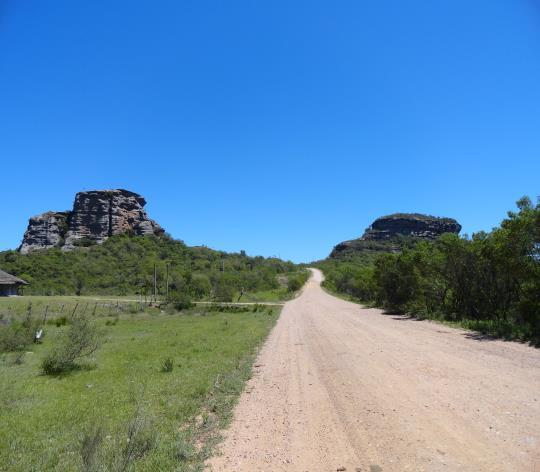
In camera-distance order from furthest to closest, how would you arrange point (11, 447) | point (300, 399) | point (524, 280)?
point (524, 280), point (300, 399), point (11, 447)

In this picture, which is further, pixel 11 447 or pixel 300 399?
pixel 300 399

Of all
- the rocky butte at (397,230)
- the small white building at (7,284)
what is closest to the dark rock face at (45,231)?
the small white building at (7,284)

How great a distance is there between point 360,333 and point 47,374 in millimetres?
13431

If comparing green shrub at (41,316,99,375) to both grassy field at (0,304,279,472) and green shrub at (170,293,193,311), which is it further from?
green shrub at (170,293,193,311)

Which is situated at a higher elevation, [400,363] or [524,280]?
[524,280]

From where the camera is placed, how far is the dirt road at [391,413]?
211 inches

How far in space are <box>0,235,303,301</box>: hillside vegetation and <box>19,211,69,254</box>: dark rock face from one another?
23.8 m

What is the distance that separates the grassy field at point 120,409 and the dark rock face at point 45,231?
120 metres

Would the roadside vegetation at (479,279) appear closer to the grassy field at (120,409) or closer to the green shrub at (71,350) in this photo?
the grassy field at (120,409)

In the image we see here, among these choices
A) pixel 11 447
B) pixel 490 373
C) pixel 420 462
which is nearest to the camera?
pixel 420 462

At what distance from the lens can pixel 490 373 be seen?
10.1 m

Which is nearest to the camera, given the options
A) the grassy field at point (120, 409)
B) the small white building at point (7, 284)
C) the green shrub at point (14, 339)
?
the grassy field at point (120, 409)

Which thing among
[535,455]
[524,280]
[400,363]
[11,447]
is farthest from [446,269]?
[11,447]

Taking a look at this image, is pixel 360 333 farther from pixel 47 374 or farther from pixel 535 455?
pixel 535 455
